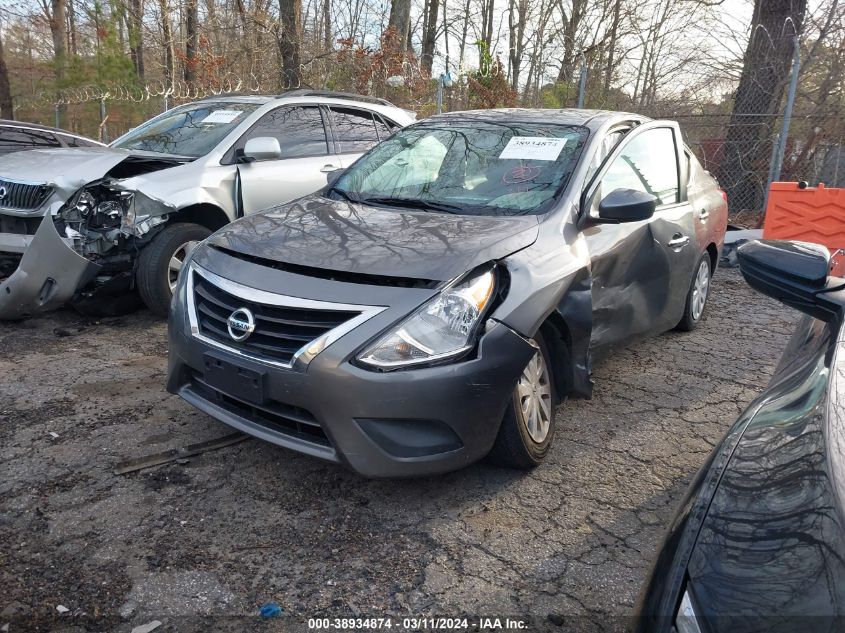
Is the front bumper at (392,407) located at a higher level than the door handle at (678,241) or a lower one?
lower

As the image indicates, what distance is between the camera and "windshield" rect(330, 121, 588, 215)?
Answer: 3512 millimetres

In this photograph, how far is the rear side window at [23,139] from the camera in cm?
754

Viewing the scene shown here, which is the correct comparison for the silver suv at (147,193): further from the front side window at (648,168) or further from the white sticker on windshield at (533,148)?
the front side window at (648,168)

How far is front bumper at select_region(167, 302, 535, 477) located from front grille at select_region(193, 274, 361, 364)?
0.07m

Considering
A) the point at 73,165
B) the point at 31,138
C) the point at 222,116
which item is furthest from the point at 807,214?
the point at 31,138

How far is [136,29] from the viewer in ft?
64.0

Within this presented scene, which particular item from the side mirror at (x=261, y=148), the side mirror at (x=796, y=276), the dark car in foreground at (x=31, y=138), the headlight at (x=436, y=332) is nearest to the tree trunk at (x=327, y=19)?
the dark car in foreground at (x=31, y=138)

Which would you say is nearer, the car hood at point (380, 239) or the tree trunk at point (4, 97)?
the car hood at point (380, 239)

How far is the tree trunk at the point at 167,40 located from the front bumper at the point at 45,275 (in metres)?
15.0

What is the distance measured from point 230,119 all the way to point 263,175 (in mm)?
677

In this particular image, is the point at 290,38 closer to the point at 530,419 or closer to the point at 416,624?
the point at 530,419

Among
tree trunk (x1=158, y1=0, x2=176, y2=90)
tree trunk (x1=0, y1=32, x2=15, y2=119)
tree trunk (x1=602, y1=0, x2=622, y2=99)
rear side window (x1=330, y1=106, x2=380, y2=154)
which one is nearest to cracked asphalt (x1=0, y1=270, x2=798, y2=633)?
rear side window (x1=330, y1=106, x2=380, y2=154)

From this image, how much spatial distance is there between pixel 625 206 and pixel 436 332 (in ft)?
4.19

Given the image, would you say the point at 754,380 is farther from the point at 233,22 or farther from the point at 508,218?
the point at 233,22
